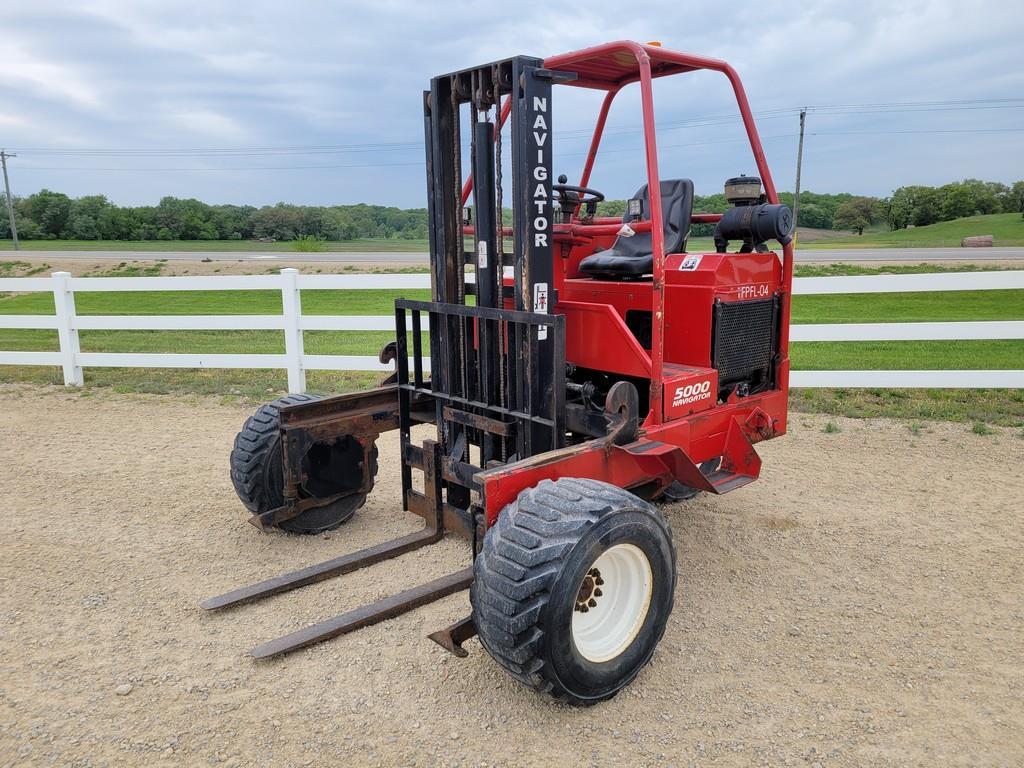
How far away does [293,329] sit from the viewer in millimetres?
9195

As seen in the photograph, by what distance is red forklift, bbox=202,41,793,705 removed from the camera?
337 centimetres

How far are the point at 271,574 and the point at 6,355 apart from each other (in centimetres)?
798

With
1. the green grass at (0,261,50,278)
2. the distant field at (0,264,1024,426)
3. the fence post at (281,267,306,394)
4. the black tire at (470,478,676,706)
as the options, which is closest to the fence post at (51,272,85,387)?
the distant field at (0,264,1024,426)

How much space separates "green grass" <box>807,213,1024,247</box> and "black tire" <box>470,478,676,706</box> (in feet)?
130

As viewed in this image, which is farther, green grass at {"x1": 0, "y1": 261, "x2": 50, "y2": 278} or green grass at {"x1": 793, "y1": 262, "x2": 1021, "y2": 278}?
green grass at {"x1": 0, "y1": 261, "x2": 50, "y2": 278}

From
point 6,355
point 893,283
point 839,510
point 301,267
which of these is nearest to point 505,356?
point 839,510

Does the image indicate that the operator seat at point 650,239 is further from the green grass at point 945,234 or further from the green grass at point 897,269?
the green grass at point 945,234

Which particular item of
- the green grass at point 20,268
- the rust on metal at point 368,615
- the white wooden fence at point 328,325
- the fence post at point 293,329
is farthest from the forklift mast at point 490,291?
the green grass at point 20,268

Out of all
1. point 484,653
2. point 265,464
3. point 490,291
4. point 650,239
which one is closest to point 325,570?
point 265,464

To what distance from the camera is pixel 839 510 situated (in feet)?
19.1

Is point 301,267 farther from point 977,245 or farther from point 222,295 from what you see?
point 977,245

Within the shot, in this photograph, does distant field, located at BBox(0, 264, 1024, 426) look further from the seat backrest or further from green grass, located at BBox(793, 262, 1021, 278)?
the seat backrest

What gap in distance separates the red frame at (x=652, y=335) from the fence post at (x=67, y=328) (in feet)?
23.6

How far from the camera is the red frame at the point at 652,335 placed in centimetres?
396
